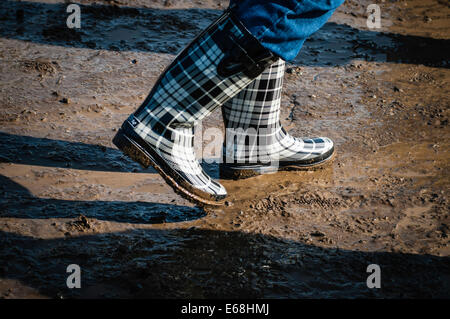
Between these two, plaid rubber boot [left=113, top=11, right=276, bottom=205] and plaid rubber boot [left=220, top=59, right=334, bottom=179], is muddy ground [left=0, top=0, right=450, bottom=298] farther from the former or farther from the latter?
plaid rubber boot [left=113, top=11, right=276, bottom=205]

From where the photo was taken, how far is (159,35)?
3.51 m

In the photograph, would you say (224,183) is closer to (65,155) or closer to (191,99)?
(191,99)

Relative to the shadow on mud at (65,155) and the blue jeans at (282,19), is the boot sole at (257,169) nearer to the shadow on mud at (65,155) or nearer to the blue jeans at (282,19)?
the shadow on mud at (65,155)

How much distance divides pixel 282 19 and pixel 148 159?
727mm

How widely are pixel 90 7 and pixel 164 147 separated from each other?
248cm

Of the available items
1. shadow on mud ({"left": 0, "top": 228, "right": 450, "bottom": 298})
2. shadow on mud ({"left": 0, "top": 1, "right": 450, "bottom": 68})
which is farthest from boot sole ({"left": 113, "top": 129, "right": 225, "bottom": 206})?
shadow on mud ({"left": 0, "top": 1, "right": 450, "bottom": 68})

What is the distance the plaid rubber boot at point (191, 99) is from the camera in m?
1.52

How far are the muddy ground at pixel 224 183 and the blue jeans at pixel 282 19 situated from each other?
80 centimetres

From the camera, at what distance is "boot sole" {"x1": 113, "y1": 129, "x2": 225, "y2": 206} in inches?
69.0

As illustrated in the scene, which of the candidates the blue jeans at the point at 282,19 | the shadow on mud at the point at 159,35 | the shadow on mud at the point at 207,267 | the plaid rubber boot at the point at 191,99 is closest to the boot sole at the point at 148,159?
the plaid rubber boot at the point at 191,99

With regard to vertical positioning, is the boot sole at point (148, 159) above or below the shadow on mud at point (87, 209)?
above


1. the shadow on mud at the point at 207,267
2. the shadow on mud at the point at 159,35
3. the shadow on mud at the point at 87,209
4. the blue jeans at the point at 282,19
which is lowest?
the shadow on mud at the point at 207,267
